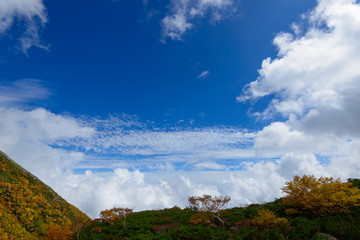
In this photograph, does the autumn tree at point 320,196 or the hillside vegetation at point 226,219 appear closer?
the hillside vegetation at point 226,219

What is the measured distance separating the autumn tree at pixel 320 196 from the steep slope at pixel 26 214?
22.1 metres

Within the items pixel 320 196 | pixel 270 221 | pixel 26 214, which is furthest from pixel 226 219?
pixel 26 214

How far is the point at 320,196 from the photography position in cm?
1377

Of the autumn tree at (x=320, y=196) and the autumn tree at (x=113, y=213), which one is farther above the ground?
the autumn tree at (x=320, y=196)

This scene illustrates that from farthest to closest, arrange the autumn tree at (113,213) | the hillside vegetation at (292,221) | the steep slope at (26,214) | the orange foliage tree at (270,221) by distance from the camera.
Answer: the autumn tree at (113,213) < the steep slope at (26,214) < the orange foliage tree at (270,221) < the hillside vegetation at (292,221)

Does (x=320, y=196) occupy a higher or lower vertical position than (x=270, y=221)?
higher

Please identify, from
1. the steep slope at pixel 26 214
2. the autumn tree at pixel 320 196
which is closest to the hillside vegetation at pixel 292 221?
the autumn tree at pixel 320 196

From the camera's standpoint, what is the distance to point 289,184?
16.7 m

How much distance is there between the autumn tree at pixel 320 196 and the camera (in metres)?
13.4

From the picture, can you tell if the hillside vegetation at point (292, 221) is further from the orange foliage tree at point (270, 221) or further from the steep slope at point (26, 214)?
the steep slope at point (26, 214)

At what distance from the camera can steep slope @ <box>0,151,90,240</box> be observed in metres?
15.8

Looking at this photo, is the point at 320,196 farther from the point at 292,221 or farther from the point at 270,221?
the point at 270,221

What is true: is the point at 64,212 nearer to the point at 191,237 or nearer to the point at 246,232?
the point at 191,237

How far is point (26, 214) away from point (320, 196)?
28338mm
